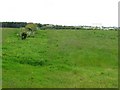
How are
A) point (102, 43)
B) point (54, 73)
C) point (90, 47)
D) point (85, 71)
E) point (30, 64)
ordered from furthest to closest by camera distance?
point (102, 43), point (90, 47), point (30, 64), point (85, 71), point (54, 73)

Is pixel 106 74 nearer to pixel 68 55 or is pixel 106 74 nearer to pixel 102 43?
pixel 68 55

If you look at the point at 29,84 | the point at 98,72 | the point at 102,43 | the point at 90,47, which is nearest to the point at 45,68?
the point at 98,72

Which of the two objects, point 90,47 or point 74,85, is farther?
point 90,47

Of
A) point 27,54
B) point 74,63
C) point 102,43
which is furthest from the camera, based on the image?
point 102,43

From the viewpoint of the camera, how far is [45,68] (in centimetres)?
2177

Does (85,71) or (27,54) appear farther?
(27,54)

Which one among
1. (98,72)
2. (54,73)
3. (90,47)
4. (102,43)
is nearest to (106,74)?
(98,72)

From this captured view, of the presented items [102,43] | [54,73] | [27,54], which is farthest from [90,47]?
[54,73]

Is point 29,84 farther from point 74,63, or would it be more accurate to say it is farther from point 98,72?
point 74,63

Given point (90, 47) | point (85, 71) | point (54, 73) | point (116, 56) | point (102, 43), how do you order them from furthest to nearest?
point (102, 43) → point (90, 47) → point (116, 56) → point (85, 71) → point (54, 73)

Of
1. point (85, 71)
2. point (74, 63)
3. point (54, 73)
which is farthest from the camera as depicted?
point (74, 63)

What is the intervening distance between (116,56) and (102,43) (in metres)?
7.34

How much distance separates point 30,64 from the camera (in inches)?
902

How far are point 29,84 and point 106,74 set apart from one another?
19.0 ft
